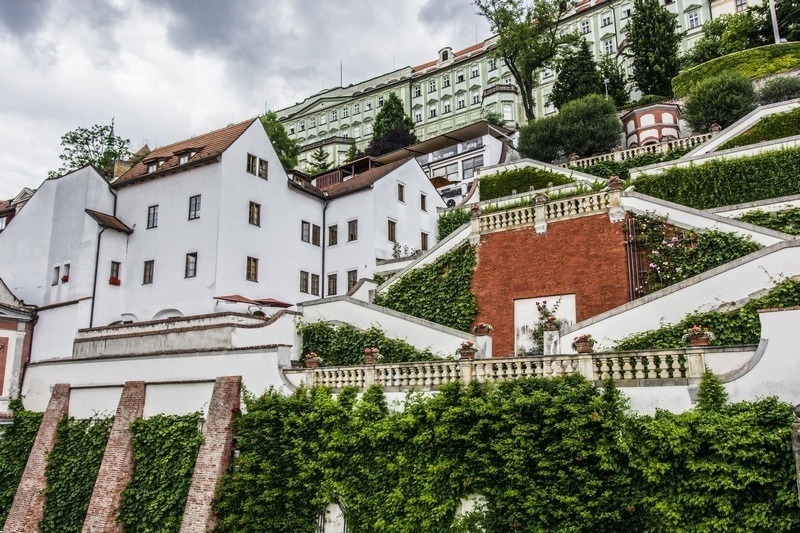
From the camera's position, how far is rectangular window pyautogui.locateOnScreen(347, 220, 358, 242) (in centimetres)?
3472

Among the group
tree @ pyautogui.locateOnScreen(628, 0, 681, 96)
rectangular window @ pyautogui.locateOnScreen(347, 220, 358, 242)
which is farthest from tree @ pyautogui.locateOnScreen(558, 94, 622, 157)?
rectangular window @ pyautogui.locateOnScreen(347, 220, 358, 242)

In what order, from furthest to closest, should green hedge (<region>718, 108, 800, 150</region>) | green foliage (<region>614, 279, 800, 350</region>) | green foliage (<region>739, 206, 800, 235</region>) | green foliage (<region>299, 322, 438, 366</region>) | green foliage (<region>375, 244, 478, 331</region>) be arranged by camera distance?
green hedge (<region>718, 108, 800, 150</region>), green foliage (<region>375, 244, 478, 331</region>), green foliage (<region>299, 322, 438, 366</region>), green foliage (<region>739, 206, 800, 235</region>), green foliage (<region>614, 279, 800, 350</region>)

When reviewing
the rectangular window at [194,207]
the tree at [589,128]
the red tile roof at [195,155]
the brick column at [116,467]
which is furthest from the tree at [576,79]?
the brick column at [116,467]

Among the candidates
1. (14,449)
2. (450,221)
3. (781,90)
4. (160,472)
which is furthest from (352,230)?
(781,90)

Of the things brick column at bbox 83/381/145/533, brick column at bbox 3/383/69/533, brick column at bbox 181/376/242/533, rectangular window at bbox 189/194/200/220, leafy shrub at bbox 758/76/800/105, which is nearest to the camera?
brick column at bbox 181/376/242/533

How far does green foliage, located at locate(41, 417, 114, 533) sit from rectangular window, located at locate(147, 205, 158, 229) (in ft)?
37.6

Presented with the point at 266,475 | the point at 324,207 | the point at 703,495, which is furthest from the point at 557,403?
the point at 324,207

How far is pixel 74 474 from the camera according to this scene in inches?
879

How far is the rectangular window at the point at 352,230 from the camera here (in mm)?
34719

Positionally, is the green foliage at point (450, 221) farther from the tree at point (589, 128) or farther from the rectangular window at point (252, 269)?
the rectangular window at point (252, 269)

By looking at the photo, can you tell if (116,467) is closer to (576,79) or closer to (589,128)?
(589,128)

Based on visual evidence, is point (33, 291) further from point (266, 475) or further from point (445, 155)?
point (445, 155)

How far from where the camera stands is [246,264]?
30.3m

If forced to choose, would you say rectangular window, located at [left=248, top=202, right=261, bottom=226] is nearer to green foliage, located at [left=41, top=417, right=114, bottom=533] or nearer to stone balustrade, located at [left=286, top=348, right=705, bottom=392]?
green foliage, located at [left=41, top=417, right=114, bottom=533]
